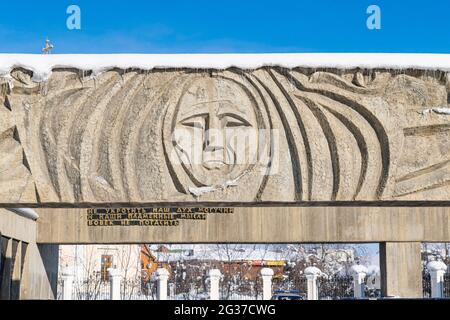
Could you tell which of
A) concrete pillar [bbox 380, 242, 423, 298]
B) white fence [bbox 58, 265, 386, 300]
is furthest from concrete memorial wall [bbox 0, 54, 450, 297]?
white fence [bbox 58, 265, 386, 300]

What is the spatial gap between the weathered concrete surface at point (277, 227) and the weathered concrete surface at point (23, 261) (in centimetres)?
39

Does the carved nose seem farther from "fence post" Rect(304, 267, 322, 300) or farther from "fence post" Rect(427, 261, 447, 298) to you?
"fence post" Rect(427, 261, 447, 298)

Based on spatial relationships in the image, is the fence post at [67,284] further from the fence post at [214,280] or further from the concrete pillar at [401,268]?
the concrete pillar at [401,268]

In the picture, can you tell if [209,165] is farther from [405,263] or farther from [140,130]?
[405,263]

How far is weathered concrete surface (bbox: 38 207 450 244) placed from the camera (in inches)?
462

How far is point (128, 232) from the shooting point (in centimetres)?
1205

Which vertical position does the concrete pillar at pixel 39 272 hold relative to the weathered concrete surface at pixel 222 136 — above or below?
below

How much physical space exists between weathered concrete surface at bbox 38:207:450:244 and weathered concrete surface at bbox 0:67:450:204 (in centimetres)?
502

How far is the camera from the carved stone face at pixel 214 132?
675 centimetres

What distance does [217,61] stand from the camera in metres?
6.77

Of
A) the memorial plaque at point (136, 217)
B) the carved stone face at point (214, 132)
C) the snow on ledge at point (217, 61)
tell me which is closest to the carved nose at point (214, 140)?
the carved stone face at point (214, 132)
